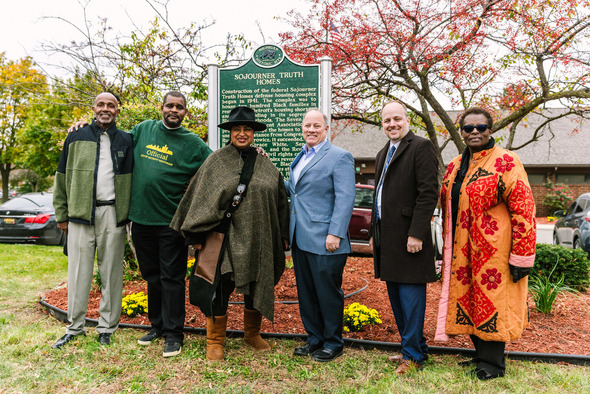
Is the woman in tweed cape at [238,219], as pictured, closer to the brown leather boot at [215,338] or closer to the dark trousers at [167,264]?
the brown leather boot at [215,338]

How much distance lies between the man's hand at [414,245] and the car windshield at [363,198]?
626 centimetres

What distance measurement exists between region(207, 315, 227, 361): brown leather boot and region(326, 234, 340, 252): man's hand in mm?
1090

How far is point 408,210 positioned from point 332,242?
2.14 ft

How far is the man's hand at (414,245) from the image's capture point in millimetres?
3223

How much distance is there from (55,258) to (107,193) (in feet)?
19.5

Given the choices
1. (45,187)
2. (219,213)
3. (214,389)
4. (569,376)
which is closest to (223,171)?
(219,213)

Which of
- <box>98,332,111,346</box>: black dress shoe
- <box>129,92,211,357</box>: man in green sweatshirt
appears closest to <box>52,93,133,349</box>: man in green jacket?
<box>98,332,111,346</box>: black dress shoe

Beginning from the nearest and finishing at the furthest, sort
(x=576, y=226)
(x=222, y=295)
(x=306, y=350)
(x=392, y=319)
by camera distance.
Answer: (x=222, y=295) → (x=306, y=350) → (x=392, y=319) → (x=576, y=226)

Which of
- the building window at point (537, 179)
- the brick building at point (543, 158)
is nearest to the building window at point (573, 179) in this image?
the brick building at point (543, 158)

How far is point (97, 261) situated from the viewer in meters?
3.85

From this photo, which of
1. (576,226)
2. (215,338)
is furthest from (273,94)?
(576,226)

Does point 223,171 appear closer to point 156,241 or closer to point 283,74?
point 156,241

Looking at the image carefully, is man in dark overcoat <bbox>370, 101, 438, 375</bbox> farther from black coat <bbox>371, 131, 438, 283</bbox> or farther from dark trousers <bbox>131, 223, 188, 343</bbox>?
dark trousers <bbox>131, 223, 188, 343</bbox>

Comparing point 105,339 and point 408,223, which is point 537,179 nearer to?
point 408,223
